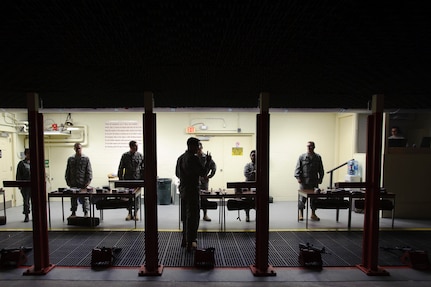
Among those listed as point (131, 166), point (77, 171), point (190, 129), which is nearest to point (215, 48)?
point (131, 166)

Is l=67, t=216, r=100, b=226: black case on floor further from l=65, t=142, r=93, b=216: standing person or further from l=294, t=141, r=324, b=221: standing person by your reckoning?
l=294, t=141, r=324, b=221: standing person

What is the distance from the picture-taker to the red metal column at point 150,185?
10.0ft

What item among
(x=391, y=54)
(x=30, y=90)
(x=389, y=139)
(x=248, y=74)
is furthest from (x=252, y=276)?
(x=389, y=139)

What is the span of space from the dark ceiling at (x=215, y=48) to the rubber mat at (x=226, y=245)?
2529mm

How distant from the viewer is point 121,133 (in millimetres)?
7559

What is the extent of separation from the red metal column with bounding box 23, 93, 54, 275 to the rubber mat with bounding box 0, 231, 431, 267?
1.20 feet

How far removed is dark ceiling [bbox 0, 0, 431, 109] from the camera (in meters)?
1.29

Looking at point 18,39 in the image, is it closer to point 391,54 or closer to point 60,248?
point 391,54

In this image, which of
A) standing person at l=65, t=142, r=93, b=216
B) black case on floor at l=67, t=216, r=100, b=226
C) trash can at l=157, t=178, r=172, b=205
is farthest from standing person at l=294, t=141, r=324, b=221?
standing person at l=65, t=142, r=93, b=216

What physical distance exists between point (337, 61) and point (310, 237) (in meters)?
Answer: 3.65

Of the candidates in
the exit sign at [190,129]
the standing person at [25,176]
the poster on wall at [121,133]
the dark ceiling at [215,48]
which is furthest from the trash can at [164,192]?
the dark ceiling at [215,48]

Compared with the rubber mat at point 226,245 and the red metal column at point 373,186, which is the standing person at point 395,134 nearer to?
the rubber mat at point 226,245

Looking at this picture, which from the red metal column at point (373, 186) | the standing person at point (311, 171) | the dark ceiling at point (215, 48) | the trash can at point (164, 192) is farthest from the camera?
the trash can at point (164, 192)

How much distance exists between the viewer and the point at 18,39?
5.47ft
